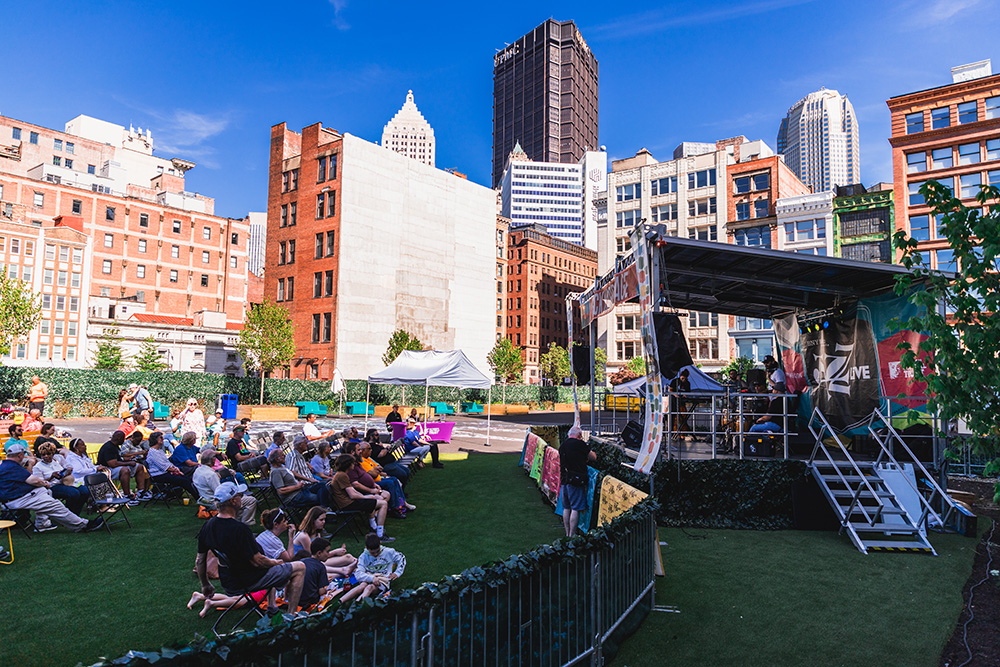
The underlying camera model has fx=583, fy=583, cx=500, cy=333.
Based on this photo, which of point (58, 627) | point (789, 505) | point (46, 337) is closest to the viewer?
point (58, 627)

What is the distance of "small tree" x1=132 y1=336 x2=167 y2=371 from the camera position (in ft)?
180

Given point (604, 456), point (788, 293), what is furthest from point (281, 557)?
point (788, 293)

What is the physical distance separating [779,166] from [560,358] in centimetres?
3888

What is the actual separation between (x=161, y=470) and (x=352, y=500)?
4759 mm

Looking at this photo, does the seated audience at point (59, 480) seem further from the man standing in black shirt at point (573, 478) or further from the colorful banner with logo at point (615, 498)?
the colorful banner with logo at point (615, 498)

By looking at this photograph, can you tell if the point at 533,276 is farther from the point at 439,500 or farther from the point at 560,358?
the point at 439,500

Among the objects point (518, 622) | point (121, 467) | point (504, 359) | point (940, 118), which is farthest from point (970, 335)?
point (504, 359)

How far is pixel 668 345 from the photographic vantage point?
389 inches

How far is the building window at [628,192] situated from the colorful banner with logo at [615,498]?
253ft

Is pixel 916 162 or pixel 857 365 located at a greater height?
pixel 916 162

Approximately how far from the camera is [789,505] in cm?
1100

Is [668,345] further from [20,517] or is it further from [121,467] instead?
[121,467]

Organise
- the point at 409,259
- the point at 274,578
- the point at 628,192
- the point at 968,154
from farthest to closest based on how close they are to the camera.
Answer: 1. the point at 628,192
2. the point at 409,259
3. the point at 968,154
4. the point at 274,578

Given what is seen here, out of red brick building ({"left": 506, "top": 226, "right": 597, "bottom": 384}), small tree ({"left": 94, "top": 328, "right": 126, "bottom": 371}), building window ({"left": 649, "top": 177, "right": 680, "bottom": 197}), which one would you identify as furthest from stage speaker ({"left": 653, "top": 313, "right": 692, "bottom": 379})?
red brick building ({"left": 506, "top": 226, "right": 597, "bottom": 384})
